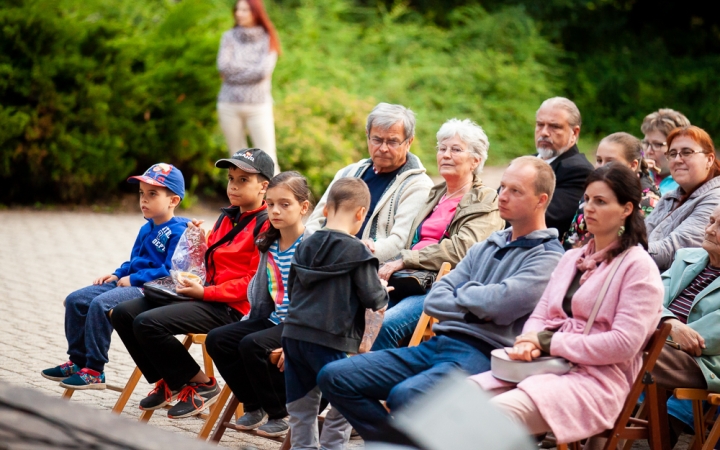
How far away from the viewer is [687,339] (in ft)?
14.1

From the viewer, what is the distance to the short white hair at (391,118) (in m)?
5.58

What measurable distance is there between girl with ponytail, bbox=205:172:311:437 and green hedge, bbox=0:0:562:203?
21.9 feet

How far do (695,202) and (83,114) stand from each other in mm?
7918

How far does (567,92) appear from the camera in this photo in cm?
1911

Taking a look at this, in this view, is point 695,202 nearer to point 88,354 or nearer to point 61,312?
point 88,354

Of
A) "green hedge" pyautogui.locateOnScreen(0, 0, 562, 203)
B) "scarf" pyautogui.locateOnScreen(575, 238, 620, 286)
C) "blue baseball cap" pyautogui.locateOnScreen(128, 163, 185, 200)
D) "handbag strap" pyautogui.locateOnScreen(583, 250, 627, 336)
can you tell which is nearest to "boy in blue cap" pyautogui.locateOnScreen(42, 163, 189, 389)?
"blue baseball cap" pyautogui.locateOnScreen(128, 163, 185, 200)

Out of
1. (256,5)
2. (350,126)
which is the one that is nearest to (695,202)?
Answer: (256,5)

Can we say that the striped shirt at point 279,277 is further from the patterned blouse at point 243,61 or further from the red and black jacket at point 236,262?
the patterned blouse at point 243,61

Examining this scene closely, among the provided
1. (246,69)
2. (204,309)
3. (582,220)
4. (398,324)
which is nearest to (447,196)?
(582,220)

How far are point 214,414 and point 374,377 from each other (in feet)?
3.81

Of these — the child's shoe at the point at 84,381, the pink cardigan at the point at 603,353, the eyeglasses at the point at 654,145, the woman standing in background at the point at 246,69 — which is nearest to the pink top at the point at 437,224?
the pink cardigan at the point at 603,353

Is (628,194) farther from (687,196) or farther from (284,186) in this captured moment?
(284,186)

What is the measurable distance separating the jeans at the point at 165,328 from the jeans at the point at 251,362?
0.25 m

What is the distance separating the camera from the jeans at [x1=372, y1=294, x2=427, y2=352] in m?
4.92
